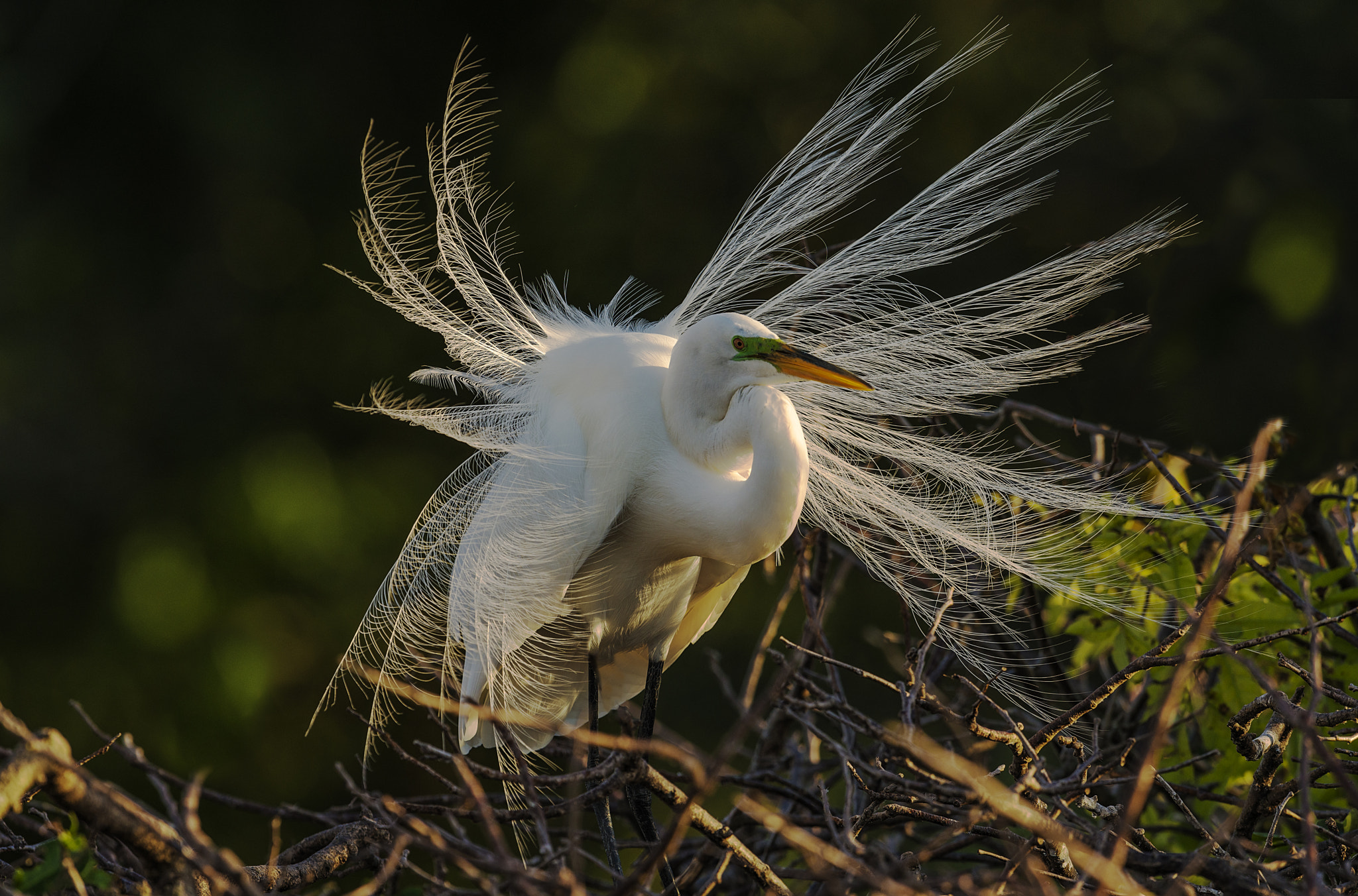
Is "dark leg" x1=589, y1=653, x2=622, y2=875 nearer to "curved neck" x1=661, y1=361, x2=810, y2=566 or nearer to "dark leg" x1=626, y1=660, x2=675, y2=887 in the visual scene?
"dark leg" x1=626, y1=660, x2=675, y2=887

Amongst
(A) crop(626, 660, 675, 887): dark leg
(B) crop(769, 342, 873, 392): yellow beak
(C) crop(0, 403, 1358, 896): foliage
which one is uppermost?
(B) crop(769, 342, 873, 392): yellow beak

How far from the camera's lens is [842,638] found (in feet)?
13.0

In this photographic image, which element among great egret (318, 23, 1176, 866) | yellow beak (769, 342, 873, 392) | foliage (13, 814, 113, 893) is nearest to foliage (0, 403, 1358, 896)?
foliage (13, 814, 113, 893)

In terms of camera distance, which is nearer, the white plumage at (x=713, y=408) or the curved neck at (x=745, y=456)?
the curved neck at (x=745, y=456)

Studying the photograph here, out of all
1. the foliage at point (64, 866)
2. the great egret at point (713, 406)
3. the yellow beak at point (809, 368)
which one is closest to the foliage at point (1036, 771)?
the foliage at point (64, 866)

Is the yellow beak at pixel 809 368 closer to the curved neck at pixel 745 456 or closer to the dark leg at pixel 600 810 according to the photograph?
the curved neck at pixel 745 456

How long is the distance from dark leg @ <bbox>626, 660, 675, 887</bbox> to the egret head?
68cm

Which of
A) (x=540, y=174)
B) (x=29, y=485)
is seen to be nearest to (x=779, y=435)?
(x=540, y=174)

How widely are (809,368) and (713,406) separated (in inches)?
5.9

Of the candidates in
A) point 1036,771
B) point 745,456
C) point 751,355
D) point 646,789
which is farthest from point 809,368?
point 646,789

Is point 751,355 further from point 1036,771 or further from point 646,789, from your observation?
point 646,789

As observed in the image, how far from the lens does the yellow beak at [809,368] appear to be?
1.21m

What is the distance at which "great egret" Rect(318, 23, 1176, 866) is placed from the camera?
54.6 inches

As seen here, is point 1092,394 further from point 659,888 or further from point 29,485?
point 29,485
